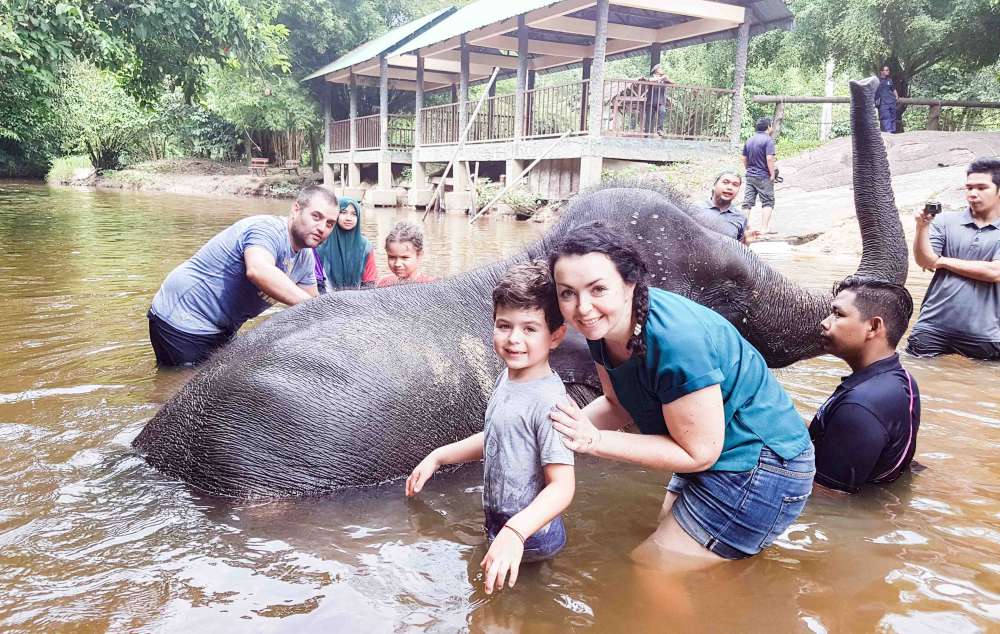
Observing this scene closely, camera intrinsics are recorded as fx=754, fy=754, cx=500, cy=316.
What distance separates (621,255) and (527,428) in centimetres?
65

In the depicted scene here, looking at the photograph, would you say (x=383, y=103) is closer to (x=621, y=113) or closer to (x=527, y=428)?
(x=621, y=113)

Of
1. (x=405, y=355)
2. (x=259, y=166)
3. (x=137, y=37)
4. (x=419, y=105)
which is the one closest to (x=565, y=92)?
(x=419, y=105)

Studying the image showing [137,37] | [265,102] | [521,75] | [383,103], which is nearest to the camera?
[137,37]

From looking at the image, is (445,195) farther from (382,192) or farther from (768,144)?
(768,144)

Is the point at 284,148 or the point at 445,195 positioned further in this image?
the point at 284,148

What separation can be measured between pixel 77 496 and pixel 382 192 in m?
22.1

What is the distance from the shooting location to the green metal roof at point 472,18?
57.0 feet

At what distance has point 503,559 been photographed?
212 centimetres

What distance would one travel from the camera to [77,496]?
3029 millimetres

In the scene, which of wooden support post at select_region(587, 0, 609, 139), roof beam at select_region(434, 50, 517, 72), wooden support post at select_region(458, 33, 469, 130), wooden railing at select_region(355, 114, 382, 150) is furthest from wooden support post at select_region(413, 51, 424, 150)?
wooden support post at select_region(587, 0, 609, 139)

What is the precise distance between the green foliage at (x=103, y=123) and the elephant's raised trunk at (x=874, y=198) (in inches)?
1486

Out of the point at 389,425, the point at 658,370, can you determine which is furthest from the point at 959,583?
the point at 389,425

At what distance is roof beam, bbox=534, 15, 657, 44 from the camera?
18.3 metres

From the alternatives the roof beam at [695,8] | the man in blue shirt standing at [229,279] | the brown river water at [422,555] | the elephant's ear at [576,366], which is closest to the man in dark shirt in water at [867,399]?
the brown river water at [422,555]
